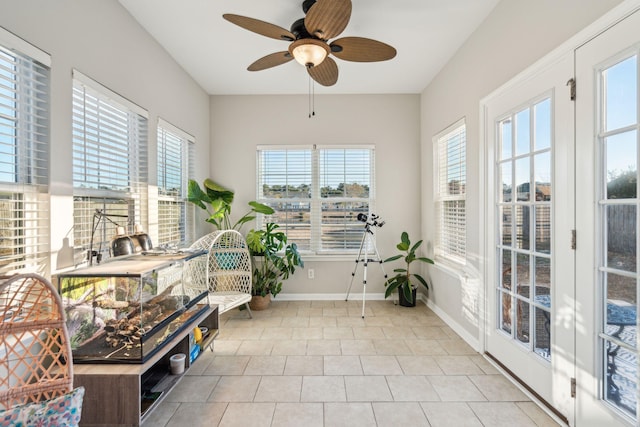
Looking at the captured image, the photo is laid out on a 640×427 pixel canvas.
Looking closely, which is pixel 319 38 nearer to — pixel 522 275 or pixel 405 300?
pixel 522 275

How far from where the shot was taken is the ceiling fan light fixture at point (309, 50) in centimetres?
216

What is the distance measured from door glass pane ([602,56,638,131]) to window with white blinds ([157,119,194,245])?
3.34 m

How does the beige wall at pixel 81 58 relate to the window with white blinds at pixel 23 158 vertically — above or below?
above

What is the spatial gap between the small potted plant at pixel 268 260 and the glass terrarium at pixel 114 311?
1.96 meters

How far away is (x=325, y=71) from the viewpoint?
2650mm

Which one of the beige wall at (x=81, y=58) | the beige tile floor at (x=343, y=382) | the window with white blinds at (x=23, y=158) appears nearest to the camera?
the window with white blinds at (x=23, y=158)

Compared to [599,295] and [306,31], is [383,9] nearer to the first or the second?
[306,31]

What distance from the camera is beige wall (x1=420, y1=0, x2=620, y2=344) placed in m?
1.93

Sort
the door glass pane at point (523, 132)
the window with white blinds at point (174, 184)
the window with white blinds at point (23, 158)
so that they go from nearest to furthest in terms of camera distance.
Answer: the window with white blinds at point (23, 158) → the door glass pane at point (523, 132) → the window with white blinds at point (174, 184)

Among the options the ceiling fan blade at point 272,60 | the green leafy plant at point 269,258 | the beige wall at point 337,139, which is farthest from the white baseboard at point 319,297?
the ceiling fan blade at point 272,60

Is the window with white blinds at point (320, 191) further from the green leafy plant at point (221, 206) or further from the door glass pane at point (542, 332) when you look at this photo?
the door glass pane at point (542, 332)

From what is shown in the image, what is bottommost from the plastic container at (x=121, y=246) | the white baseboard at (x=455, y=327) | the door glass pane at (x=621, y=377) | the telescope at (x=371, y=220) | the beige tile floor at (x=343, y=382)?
the beige tile floor at (x=343, y=382)

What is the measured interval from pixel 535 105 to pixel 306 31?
1.62 meters

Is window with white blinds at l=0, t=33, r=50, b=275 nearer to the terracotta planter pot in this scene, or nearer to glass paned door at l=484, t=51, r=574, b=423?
the terracotta planter pot
